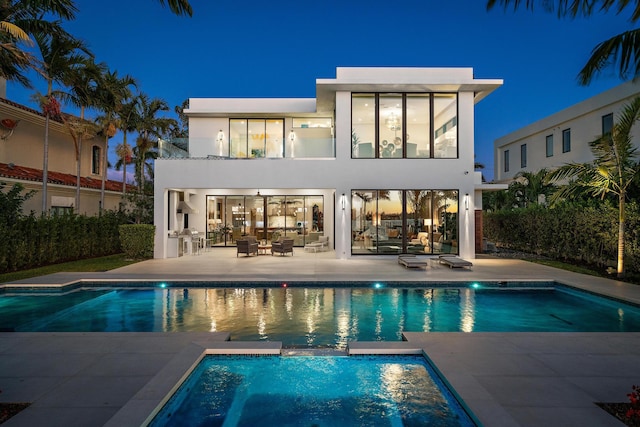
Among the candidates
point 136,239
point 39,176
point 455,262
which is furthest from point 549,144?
point 39,176

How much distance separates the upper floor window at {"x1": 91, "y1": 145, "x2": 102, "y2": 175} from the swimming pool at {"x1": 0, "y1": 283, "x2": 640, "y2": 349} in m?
17.4

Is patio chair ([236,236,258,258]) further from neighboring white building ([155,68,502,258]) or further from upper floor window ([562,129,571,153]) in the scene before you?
upper floor window ([562,129,571,153])

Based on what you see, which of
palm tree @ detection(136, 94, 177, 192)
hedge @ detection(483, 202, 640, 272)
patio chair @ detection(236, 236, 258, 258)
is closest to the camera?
hedge @ detection(483, 202, 640, 272)

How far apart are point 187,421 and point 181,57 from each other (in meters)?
73.6

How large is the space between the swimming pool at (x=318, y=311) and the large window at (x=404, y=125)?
669 cm

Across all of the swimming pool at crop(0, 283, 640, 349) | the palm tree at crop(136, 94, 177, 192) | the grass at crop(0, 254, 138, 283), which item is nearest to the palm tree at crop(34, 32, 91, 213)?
the grass at crop(0, 254, 138, 283)

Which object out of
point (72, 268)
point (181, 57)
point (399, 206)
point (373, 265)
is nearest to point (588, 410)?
point (373, 265)

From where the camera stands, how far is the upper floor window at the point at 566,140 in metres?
24.1

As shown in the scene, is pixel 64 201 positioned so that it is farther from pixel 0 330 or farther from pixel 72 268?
pixel 0 330

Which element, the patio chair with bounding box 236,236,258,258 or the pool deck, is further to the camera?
the patio chair with bounding box 236,236,258,258

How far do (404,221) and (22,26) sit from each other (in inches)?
606

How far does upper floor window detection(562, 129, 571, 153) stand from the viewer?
24.1 meters

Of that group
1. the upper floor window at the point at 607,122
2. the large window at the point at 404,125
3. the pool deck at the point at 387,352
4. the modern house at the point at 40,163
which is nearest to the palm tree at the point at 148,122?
the modern house at the point at 40,163

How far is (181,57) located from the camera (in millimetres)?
67562
